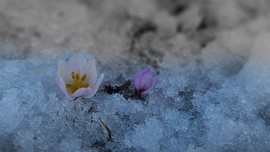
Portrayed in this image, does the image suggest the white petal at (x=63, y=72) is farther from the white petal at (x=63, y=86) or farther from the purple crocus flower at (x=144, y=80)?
the purple crocus flower at (x=144, y=80)

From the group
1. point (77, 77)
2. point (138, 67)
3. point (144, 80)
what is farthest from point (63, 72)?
point (138, 67)

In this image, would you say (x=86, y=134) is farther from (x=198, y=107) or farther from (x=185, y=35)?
(x=185, y=35)

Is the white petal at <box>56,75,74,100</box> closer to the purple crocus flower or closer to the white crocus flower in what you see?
the white crocus flower

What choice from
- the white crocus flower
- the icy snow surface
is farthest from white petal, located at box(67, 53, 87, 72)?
the icy snow surface

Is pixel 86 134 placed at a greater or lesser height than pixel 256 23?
lesser

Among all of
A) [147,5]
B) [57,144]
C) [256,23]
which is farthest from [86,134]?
[256,23]

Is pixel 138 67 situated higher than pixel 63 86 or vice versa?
pixel 63 86

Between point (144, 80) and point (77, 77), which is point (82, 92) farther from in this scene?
point (144, 80)
